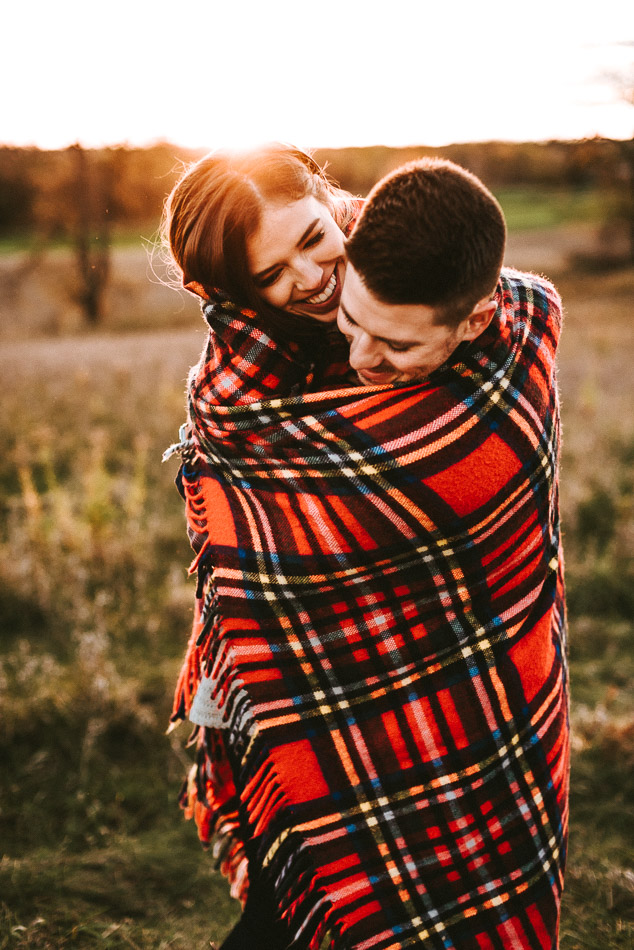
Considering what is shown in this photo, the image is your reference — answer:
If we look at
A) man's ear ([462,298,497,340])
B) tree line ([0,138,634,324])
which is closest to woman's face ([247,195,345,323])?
man's ear ([462,298,497,340])

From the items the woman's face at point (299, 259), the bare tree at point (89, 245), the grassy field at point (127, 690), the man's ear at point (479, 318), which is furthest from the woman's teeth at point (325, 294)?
the bare tree at point (89, 245)

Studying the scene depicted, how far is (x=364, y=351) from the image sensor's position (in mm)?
1424

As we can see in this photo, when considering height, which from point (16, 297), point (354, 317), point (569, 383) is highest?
point (354, 317)

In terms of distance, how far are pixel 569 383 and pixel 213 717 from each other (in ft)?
21.9

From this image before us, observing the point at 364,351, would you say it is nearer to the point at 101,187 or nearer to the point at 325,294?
the point at 325,294

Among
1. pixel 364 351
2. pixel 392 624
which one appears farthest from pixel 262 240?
pixel 392 624

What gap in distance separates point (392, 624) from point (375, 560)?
6.4 inches

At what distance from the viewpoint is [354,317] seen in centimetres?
142

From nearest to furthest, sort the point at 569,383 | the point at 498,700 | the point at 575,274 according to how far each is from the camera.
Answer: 1. the point at 498,700
2. the point at 569,383
3. the point at 575,274

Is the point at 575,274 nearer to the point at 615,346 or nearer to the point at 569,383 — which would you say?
the point at 615,346

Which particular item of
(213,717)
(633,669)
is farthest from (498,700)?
(633,669)

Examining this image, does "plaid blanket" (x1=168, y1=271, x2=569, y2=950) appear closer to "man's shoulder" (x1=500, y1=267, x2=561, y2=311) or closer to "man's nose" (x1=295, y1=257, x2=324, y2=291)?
"man's shoulder" (x1=500, y1=267, x2=561, y2=311)

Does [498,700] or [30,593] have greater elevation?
[498,700]

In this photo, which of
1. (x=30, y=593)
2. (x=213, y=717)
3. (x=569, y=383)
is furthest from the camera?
(x=569, y=383)
